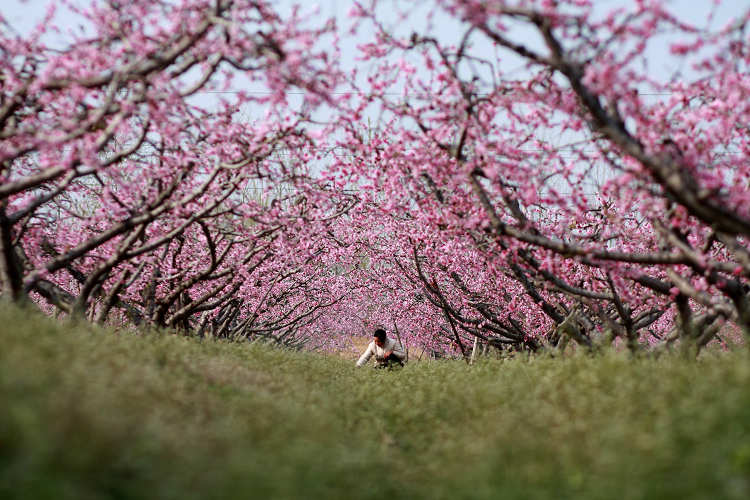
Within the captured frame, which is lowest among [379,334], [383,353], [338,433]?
[338,433]

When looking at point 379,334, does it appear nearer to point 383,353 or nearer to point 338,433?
point 383,353

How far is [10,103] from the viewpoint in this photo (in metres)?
6.49

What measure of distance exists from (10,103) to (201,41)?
2300 mm

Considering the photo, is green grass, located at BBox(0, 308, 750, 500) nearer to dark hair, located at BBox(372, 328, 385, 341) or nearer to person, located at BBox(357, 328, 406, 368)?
dark hair, located at BBox(372, 328, 385, 341)

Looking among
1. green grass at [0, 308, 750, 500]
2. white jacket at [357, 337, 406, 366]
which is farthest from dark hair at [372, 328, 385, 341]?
green grass at [0, 308, 750, 500]

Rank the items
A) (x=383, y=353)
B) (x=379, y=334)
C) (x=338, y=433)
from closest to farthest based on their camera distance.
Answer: (x=338, y=433) → (x=379, y=334) → (x=383, y=353)

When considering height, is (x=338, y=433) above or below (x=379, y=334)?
below

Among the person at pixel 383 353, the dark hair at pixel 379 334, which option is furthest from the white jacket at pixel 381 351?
the dark hair at pixel 379 334

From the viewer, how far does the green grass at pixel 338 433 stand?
10.3 feet

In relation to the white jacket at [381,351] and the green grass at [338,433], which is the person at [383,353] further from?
the green grass at [338,433]

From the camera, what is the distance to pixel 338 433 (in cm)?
509

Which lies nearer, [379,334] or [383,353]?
[379,334]

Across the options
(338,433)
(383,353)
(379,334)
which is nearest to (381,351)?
(383,353)

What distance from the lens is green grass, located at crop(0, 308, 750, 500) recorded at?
3.13 m
